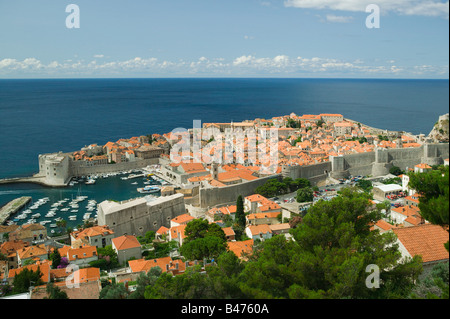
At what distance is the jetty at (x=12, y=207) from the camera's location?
12970 millimetres

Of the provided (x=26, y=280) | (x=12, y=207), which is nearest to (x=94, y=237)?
(x=26, y=280)

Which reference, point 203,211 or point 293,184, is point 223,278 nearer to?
point 203,211

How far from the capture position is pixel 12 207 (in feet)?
Answer: 45.5

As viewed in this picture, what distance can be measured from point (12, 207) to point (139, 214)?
249 inches

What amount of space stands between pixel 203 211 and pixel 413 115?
27421 millimetres

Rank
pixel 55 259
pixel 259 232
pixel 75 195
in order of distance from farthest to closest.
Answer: pixel 75 195 < pixel 259 232 < pixel 55 259

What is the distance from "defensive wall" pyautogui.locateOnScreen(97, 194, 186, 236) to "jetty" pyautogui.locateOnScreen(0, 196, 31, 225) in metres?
4.42

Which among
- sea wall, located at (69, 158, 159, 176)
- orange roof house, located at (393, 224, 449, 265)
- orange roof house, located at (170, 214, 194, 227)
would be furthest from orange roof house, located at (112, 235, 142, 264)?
sea wall, located at (69, 158, 159, 176)

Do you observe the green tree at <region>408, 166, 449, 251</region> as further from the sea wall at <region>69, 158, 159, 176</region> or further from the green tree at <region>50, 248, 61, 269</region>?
the sea wall at <region>69, 158, 159, 176</region>

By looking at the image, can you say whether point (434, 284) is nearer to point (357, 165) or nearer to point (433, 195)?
point (433, 195)

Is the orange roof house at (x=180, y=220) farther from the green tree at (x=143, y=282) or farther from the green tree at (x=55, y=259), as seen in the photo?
the green tree at (x=143, y=282)

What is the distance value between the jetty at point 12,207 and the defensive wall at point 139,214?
14.5ft

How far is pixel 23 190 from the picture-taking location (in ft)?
54.0
